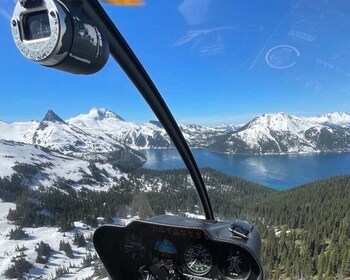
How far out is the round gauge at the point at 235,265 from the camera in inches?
110

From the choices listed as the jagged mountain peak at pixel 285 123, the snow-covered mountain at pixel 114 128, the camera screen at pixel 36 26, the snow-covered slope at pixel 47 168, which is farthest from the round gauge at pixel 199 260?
the jagged mountain peak at pixel 285 123

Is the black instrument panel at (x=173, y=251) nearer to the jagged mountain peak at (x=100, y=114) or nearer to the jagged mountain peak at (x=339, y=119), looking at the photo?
the jagged mountain peak at (x=100, y=114)

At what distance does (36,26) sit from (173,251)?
2557 millimetres

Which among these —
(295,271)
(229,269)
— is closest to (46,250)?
(229,269)

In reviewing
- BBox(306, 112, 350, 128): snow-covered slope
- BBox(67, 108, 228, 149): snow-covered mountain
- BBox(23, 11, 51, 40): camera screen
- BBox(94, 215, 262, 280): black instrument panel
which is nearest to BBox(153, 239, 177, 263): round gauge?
BBox(94, 215, 262, 280): black instrument panel

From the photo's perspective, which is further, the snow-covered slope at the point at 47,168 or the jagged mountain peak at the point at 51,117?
the jagged mountain peak at the point at 51,117

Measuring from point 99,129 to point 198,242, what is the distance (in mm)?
2397

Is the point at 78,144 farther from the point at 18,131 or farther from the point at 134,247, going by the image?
the point at 134,247

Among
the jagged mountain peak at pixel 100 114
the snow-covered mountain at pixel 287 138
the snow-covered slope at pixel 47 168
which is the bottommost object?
the snow-covered slope at pixel 47 168

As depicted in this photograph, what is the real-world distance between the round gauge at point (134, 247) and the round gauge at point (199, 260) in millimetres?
466

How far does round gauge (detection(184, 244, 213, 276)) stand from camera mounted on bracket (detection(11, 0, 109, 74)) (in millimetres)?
2288

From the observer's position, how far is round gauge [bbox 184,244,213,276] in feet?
9.80

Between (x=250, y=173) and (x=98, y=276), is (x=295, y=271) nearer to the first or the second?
(x=250, y=173)

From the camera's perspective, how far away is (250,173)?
10734 millimetres
